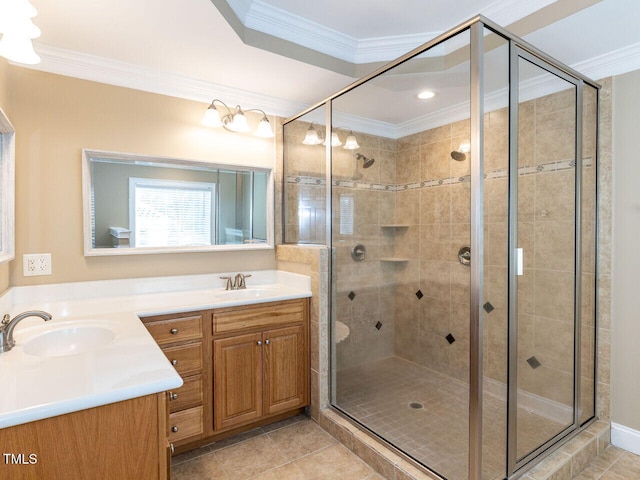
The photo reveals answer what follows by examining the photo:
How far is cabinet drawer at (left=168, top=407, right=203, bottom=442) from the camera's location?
6.40ft

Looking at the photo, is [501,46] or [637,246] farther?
[637,246]

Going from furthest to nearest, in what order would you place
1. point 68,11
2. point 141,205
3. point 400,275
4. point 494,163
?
point 141,205, point 400,275, point 68,11, point 494,163

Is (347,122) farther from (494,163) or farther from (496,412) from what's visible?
(496,412)

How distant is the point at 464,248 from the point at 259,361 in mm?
1406

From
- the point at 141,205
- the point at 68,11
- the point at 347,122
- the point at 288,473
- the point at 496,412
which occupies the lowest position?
the point at 288,473

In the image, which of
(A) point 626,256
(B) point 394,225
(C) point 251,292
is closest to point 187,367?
(C) point 251,292

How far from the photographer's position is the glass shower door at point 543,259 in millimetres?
1710

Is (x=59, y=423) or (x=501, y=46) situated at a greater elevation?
(x=501, y=46)

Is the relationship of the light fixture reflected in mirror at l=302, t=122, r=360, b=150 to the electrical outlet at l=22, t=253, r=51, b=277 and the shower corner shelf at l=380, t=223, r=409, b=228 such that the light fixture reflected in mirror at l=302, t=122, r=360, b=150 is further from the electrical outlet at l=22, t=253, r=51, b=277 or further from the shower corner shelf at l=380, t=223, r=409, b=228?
the electrical outlet at l=22, t=253, r=51, b=277

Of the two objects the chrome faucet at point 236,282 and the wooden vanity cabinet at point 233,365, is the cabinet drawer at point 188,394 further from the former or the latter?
the chrome faucet at point 236,282

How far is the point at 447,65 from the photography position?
174cm

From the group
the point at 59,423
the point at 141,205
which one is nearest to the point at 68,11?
the point at 141,205

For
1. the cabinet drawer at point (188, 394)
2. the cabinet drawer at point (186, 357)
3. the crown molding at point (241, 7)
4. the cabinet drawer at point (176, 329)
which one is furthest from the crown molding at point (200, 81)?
the cabinet drawer at point (188, 394)

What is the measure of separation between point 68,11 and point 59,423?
1824mm
